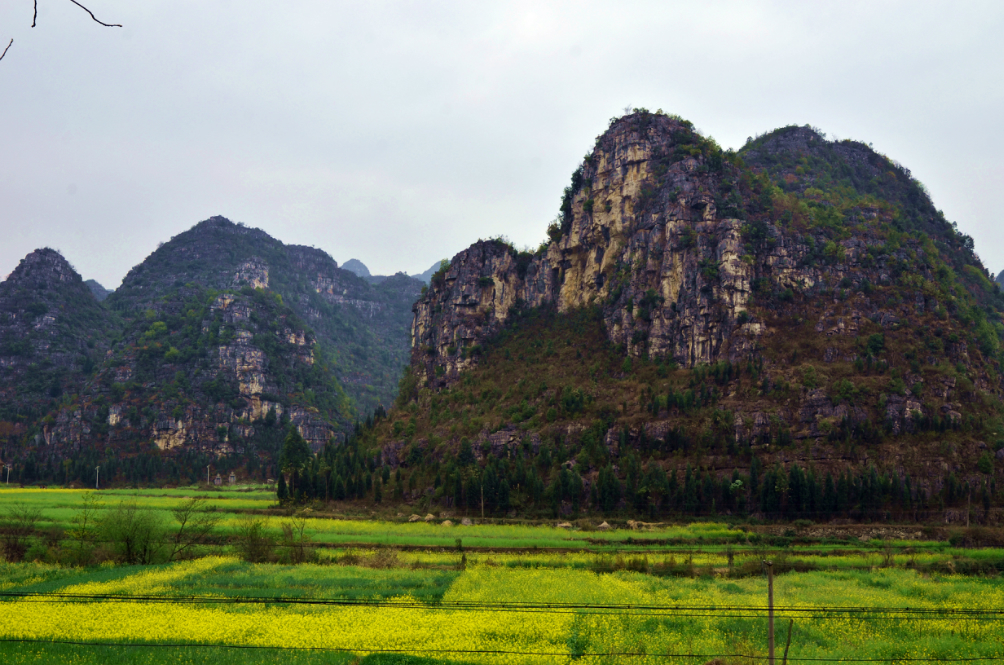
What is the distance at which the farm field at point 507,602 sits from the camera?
38.8 meters

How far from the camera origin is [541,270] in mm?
184000

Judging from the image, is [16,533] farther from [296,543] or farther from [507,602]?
[507,602]

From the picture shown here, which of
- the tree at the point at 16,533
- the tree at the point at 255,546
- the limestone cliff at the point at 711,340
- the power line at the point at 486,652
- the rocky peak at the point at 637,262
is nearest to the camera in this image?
the power line at the point at 486,652

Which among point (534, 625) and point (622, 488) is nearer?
point (534, 625)

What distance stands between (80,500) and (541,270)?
110 m

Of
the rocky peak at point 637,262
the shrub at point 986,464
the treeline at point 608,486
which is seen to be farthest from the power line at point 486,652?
the rocky peak at point 637,262

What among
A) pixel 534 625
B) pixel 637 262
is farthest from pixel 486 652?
pixel 637 262

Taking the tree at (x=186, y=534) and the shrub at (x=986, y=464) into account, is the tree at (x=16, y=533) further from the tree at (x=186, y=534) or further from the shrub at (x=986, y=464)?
the shrub at (x=986, y=464)

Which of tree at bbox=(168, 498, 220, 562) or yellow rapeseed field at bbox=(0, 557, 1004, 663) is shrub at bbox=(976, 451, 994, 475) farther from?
tree at bbox=(168, 498, 220, 562)

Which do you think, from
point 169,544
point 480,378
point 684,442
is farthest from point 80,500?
point 684,442

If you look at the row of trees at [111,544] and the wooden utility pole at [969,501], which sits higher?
the wooden utility pole at [969,501]

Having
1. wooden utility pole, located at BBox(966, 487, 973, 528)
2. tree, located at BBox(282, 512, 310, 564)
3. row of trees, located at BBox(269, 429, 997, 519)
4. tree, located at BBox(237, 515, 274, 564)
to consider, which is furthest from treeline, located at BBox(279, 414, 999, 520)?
tree, located at BBox(237, 515, 274, 564)

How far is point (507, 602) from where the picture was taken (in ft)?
161

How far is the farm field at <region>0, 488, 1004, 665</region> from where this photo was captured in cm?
3881
